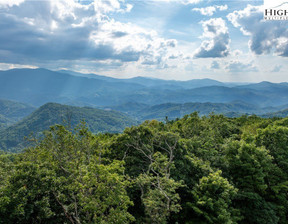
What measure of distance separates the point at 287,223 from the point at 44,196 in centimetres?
3469

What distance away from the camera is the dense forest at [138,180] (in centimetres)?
1439

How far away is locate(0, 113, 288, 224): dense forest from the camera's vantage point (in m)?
14.4

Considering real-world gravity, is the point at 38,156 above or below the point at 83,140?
below

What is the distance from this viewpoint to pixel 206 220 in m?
20.9

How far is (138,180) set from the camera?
742 inches

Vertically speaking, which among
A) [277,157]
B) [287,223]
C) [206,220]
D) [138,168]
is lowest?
[287,223]

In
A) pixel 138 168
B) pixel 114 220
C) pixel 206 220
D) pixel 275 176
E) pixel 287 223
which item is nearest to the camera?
pixel 114 220

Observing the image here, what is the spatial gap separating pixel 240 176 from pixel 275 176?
6878mm

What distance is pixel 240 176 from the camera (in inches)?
1159

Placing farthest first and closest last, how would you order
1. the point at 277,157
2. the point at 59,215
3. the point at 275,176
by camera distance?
the point at 277,157 < the point at 275,176 < the point at 59,215

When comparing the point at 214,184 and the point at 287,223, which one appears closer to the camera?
Answer: the point at 214,184

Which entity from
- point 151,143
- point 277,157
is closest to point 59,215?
point 151,143

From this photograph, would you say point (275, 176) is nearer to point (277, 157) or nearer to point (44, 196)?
point (277, 157)

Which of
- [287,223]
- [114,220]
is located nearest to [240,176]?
[287,223]
